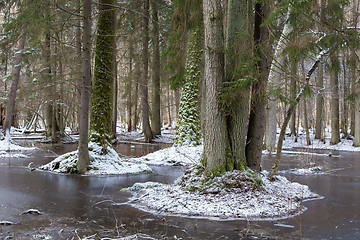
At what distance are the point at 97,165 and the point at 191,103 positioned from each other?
6301 millimetres

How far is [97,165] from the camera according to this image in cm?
1124

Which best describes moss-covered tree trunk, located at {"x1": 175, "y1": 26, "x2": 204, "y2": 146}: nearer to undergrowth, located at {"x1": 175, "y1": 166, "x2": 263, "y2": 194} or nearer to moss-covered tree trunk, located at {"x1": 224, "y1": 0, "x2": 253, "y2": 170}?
moss-covered tree trunk, located at {"x1": 224, "y1": 0, "x2": 253, "y2": 170}

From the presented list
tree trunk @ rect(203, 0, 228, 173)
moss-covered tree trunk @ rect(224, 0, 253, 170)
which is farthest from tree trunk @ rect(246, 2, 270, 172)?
tree trunk @ rect(203, 0, 228, 173)

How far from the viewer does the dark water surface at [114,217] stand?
507 cm

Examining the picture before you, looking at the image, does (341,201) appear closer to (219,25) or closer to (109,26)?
(219,25)

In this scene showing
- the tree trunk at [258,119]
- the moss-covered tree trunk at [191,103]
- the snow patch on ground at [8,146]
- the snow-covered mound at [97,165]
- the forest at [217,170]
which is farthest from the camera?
the snow patch on ground at [8,146]

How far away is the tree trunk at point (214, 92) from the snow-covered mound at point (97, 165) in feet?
14.5

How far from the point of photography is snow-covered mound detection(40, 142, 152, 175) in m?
11.0

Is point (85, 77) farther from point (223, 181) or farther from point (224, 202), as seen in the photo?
point (224, 202)

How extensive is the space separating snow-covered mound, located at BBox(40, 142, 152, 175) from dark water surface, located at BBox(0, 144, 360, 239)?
109 cm

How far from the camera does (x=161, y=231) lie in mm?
5164

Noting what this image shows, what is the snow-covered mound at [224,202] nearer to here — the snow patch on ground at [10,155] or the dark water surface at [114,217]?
the dark water surface at [114,217]

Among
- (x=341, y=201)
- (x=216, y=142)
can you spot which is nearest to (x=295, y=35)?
(x=216, y=142)

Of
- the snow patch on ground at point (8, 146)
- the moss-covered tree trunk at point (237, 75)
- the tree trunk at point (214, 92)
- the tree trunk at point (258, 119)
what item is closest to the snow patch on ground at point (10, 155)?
the snow patch on ground at point (8, 146)
